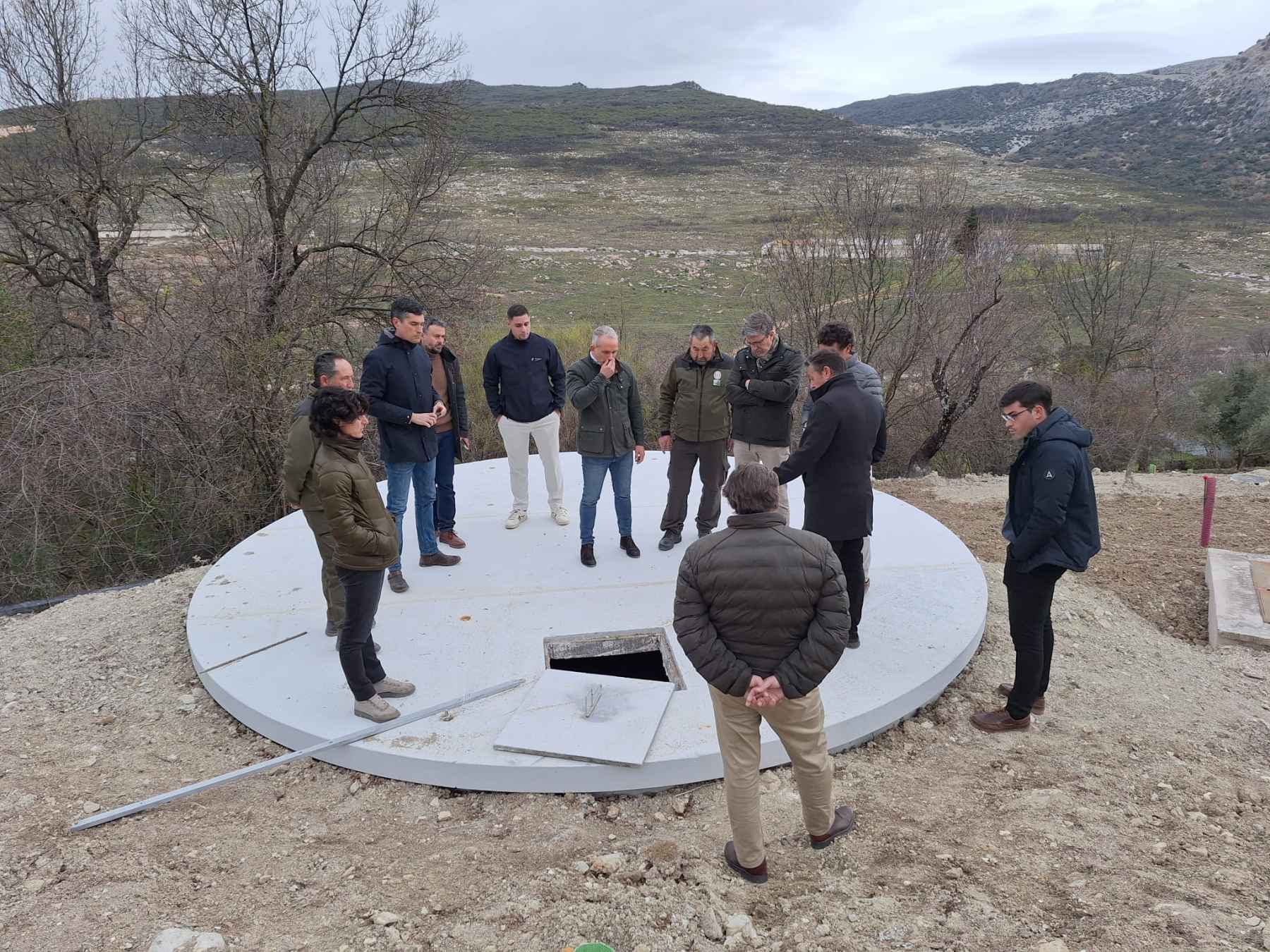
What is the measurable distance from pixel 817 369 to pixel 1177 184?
68.6 m

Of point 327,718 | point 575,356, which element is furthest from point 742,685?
point 575,356

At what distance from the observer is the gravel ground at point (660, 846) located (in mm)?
2727

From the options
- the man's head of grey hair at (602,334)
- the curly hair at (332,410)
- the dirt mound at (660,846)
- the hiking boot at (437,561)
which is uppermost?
the man's head of grey hair at (602,334)

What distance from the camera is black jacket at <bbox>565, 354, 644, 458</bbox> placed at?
5.05m

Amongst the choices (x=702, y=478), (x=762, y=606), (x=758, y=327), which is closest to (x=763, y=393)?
(x=758, y=327)

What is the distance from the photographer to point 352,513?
3.34 m

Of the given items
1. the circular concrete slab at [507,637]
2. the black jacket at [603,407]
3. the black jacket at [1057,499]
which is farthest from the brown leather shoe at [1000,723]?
the black jacket at [603,407]

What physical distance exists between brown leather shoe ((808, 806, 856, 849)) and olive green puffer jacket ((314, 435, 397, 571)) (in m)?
2.10

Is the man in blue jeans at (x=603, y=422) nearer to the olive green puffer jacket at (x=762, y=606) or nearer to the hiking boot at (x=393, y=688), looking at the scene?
the hiking boot at (x=393, y=688)

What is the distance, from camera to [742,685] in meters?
2.68

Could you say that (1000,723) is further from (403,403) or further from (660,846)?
(403,403)

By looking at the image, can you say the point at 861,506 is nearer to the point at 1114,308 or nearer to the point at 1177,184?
the point at 1114,308

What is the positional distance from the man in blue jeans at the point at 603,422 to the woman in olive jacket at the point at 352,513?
1846mm

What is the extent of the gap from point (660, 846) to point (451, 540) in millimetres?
3066
